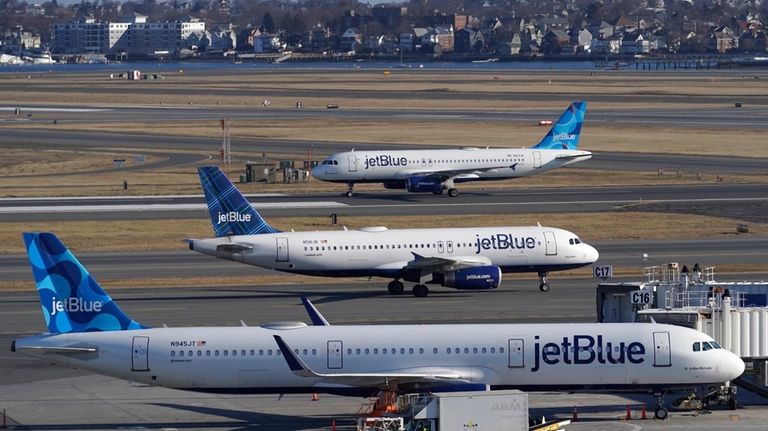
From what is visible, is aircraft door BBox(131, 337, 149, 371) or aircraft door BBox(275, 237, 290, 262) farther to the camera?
aircraft door BBox(275, 237, 290, 262)

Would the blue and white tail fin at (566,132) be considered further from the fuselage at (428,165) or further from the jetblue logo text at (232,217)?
the jetblue logo text at (232,217)

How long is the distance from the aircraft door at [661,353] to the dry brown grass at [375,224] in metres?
45.3

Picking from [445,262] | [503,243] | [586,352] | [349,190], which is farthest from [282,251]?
[349,190]

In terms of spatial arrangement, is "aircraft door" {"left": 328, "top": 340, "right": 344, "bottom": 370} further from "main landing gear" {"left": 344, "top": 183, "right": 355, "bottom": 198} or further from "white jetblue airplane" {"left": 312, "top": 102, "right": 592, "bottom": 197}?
"main landing gear" {"left": 344, "top": 183, "right": 355, "bottom": 198}

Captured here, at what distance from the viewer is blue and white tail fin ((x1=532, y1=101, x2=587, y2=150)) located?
12125 cm

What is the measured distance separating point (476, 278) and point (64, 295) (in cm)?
2792

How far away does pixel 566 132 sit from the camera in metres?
122

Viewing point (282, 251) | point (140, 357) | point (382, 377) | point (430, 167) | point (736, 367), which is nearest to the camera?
point (382, 377)

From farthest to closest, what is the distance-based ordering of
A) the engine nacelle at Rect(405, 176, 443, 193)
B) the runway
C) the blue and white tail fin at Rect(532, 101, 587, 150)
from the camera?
the blue and white tail fin at Rect(532, 101, 587, 150), the engine nacelle at Rect(405, 176, 443, 193), the runway

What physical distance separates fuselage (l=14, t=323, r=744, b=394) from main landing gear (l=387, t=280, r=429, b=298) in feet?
86.0

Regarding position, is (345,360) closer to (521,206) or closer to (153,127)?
(521,206)

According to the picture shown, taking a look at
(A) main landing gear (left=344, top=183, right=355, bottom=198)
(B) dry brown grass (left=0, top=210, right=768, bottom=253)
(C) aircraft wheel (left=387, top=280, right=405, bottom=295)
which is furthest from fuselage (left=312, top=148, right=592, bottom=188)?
(C) aircraft wheel (left=387, top=280, right=405, bottom=295)

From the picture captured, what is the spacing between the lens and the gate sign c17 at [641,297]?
5191 cm

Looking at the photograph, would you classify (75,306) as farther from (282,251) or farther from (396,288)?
(396,288)
